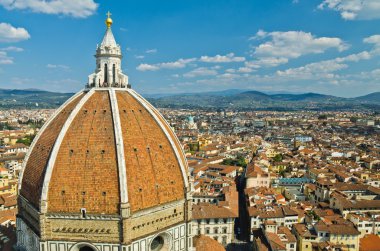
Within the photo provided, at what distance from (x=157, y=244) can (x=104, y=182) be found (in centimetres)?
519

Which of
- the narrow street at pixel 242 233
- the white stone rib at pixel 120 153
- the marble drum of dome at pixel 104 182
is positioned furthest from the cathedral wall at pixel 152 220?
the narrow street at pixel 242 233

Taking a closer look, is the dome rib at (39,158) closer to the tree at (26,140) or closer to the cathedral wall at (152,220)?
the cathedral wall at (152,220)

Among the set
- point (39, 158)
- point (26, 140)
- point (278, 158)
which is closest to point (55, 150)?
point (39, 158)

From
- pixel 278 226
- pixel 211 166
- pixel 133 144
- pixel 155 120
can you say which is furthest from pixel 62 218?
pixel 211 166

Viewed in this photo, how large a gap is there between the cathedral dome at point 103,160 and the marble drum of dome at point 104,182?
5 centimetres

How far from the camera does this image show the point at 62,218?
17734 millimetres

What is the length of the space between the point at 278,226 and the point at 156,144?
2673 cm

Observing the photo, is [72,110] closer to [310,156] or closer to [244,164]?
[244,164]

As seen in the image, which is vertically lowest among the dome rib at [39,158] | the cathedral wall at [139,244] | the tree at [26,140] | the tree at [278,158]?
the tree at [278,158]

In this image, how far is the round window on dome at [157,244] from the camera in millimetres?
19859

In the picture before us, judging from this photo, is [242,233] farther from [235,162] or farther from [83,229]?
[235,162]

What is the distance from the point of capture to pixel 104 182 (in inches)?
695

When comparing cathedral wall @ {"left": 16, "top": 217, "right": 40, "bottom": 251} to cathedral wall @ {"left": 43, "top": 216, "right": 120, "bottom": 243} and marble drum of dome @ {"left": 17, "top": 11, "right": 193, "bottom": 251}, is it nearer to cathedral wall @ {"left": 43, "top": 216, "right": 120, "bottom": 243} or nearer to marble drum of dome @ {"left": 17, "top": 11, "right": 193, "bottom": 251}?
marble drum of dome @ {"left": 17, "top": 11, "right": 193, "bottom": 251}

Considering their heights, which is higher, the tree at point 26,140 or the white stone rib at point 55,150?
the white stone rib at point 55,150
